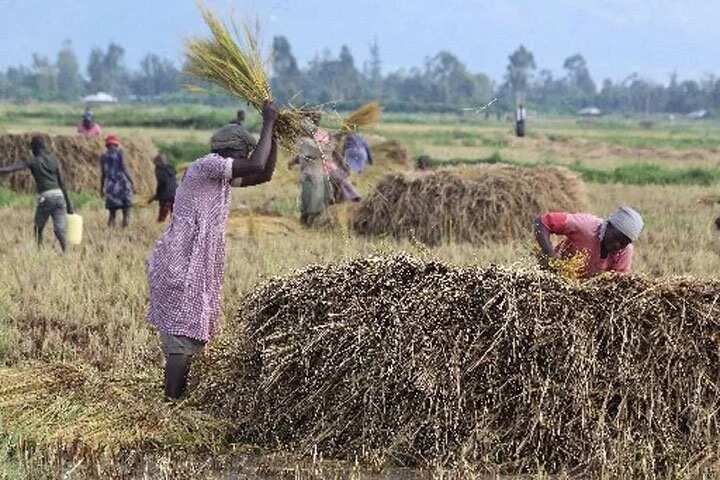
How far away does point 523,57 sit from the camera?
140 m

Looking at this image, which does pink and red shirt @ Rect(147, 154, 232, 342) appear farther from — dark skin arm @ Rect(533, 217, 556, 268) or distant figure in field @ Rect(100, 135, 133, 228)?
distant figure in field @ Rect(100, 135, 133, 228)

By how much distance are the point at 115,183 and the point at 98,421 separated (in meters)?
8.16

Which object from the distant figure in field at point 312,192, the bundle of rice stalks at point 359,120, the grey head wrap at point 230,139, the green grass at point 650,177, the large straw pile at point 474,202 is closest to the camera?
the grey head wrap at point 230,139

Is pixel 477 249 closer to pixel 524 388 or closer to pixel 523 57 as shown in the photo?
pixel 524 388

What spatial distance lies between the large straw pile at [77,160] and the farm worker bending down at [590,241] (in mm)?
13488

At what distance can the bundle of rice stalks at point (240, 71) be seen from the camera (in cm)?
520

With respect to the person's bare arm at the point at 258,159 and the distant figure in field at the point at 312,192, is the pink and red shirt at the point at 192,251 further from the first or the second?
the distant figure in field at the point at 312,192

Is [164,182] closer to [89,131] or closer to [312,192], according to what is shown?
[312,192]

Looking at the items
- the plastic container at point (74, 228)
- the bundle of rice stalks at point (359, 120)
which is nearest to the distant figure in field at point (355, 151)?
the plastic container at point (74, 228)

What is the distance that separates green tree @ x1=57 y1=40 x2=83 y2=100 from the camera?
145 metres

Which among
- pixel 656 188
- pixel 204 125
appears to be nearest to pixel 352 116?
pixel 656 188

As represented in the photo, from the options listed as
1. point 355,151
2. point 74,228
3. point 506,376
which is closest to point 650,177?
point 355,151

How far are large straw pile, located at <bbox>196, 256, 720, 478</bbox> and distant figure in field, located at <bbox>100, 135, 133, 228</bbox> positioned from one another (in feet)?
27.4

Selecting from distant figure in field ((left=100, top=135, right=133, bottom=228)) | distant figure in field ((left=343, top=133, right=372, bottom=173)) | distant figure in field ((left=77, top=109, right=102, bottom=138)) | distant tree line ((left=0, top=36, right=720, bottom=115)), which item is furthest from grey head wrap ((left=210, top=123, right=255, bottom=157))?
distant tree line ((left=0, top=36, right=720, bottom=115))
